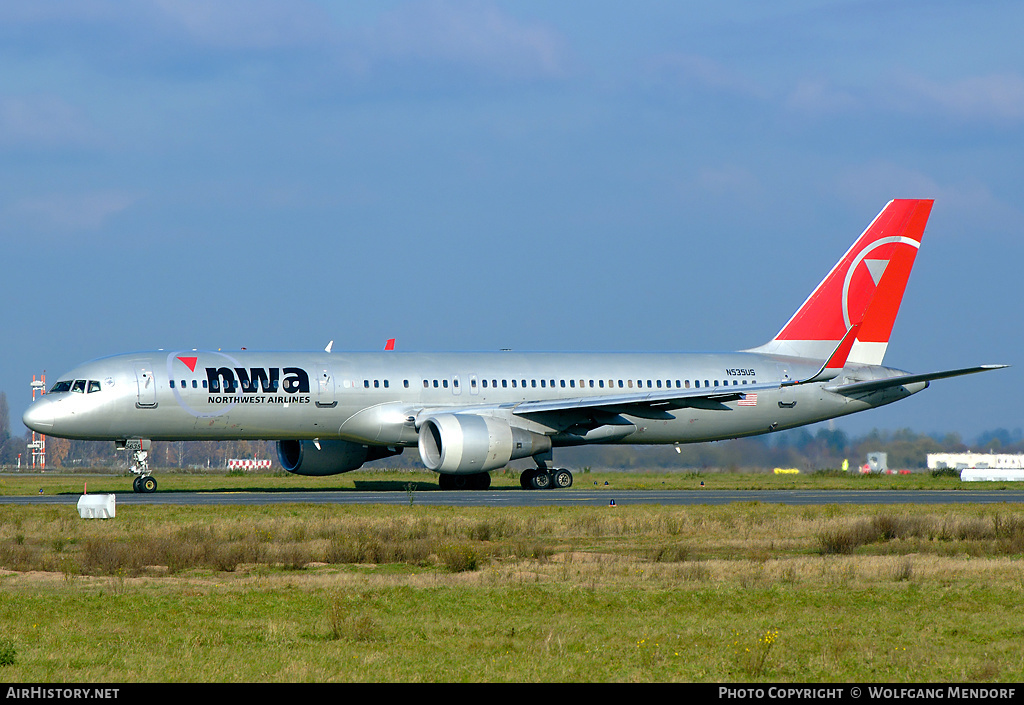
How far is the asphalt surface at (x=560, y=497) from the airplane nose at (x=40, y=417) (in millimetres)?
2046

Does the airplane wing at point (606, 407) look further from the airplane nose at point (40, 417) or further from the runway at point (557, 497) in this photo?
the airplane nose at point (40, 417)

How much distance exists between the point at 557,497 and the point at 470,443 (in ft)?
9.89

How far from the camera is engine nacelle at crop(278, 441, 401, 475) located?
1550 inches

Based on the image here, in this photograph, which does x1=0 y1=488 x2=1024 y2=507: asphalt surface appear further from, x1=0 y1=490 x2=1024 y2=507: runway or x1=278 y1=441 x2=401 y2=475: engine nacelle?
x1=278 y1=441 x2=401 y2=475: engine nacelle

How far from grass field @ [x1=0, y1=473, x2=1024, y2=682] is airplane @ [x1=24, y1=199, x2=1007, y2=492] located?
9.13m

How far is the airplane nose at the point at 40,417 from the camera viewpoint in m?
34.2

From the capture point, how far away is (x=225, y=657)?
11008mm

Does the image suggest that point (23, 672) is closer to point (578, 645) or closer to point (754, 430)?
point (578, 645)

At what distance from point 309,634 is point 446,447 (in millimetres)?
22002

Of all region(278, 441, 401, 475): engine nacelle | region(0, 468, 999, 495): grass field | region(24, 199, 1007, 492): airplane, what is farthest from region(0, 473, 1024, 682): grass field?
region(0, 468, 999, 495): grass field

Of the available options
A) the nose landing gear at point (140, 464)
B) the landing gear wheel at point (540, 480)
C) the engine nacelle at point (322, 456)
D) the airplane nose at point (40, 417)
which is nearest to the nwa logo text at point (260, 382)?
the nose landing gear at point (140, 464)

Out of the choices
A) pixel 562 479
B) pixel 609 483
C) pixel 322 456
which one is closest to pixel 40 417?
pixel 322 456

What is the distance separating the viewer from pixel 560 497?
33.5 metres

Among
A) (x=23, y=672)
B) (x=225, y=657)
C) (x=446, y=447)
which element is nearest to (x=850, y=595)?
(x=225, y=657)
